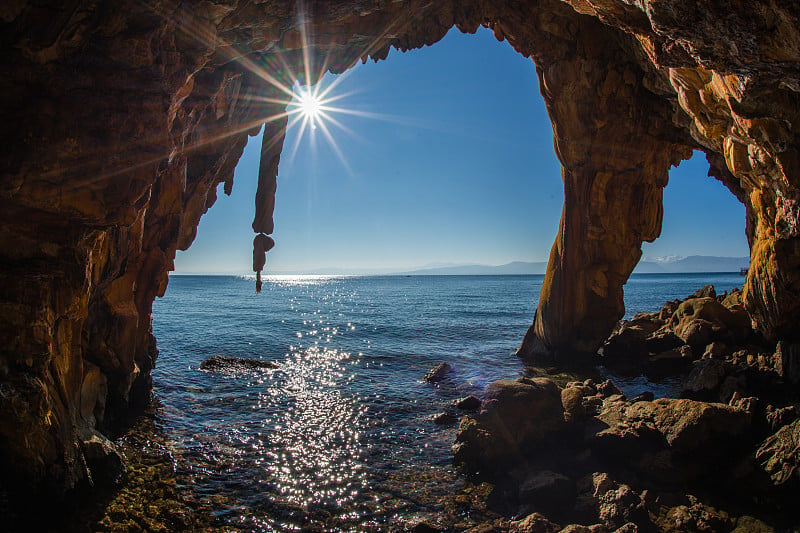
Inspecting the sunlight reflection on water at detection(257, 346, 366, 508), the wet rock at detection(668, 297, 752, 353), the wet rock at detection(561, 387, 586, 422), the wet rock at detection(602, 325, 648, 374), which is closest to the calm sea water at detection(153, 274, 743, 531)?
the sunlight reflection on water at detection(257, 346, 366, 508)

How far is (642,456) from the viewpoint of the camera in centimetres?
993

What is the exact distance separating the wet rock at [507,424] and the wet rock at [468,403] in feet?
12.1

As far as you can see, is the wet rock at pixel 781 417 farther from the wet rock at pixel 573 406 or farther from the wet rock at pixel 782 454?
the wet rock at pixel 573 406

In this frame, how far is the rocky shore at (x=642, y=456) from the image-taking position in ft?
27.0

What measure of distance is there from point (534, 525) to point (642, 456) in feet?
12.9

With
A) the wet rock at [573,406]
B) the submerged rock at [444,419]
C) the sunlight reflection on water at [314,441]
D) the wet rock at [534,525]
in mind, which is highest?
the wet rock at [573,406]

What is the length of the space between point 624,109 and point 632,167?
2.72m

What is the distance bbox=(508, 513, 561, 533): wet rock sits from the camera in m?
7.90

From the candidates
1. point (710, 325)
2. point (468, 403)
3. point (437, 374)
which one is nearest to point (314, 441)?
point (468, 403)

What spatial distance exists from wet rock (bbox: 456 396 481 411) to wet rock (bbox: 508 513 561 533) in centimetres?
743

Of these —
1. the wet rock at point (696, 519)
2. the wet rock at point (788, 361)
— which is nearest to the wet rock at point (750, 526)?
the wet rock at point (696, 519)

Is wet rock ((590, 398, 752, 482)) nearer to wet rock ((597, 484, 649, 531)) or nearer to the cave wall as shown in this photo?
wet rock ((597, 484, 649, 531))

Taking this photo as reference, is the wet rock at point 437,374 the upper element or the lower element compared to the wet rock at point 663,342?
lower

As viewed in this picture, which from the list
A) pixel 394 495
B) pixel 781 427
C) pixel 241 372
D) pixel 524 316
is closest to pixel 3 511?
pixel 394 495
